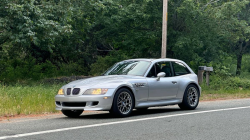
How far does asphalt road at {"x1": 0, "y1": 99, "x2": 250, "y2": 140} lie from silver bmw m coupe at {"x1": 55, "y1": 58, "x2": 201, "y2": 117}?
1.21 feet

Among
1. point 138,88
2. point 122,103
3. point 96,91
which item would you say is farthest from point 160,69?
point 96,91

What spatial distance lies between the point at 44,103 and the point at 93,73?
17.9m

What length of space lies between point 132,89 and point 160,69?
5.05 ft

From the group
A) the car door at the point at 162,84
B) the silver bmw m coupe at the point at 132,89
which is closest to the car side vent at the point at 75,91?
→ the silver bmw m coupe at the point at 132,89

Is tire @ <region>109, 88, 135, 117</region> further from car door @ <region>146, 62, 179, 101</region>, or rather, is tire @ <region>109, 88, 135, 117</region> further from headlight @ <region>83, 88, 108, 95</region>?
car door @ <region>146, 62, 179, 101</region>

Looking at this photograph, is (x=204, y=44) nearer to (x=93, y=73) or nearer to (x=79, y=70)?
(x=93, y=73)

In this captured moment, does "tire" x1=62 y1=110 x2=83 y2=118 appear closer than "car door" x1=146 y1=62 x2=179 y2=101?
Yes

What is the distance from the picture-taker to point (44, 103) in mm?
12930

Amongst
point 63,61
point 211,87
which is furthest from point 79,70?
point 211,87

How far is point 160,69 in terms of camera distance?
38.6 feet

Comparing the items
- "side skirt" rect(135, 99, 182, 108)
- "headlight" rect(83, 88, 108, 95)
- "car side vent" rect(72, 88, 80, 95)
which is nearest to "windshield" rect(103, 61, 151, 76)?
"side skirt" rect(135, 99, 182, 108)

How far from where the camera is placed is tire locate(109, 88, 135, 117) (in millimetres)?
10070

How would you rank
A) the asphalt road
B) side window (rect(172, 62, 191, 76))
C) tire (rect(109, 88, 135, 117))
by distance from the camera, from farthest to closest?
side window (rect(172, 62, 191, 76)) < tire (rect(109, 88, 135, 117)) < the asphalt road

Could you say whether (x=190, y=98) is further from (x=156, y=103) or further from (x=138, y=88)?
(x=138, y=88)
